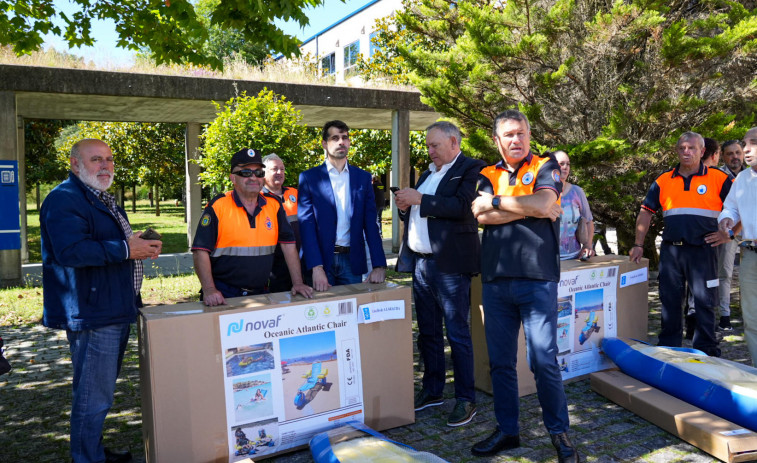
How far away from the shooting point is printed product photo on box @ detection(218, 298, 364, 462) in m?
3.67

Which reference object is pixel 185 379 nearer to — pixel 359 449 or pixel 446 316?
pixel 359 449

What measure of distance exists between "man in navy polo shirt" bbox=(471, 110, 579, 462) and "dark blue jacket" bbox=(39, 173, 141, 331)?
2.31 m

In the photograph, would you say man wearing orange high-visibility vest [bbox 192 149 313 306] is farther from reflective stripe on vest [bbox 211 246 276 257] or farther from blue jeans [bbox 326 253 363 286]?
blue jeans [bbox 326 253 363 286]

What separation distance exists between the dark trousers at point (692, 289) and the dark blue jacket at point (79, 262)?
4864 millimetres

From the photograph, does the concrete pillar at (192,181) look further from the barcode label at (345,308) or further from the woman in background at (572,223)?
the barcode label at (345,308)

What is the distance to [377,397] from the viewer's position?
422 cm

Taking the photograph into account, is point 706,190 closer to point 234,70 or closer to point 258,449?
point 258,449

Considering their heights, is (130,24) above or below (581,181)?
above

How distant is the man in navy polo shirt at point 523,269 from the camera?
3596mm

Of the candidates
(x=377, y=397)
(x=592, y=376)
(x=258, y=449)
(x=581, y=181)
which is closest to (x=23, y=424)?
(x=258, y=449)

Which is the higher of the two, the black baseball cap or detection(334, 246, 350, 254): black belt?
the black baseball cap

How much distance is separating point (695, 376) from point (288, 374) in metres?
2.99

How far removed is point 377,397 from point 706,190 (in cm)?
377

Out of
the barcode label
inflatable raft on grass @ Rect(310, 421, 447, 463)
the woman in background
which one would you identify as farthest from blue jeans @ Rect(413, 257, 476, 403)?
the woman in background
